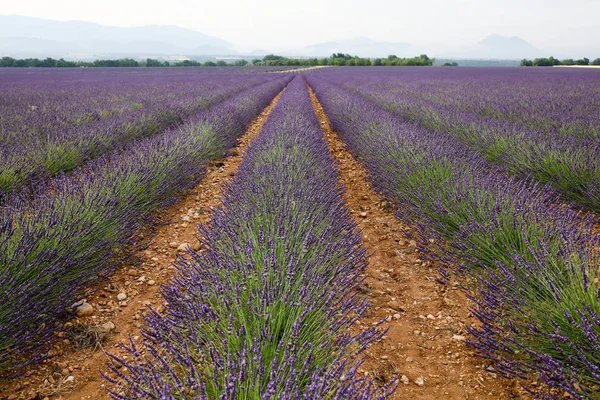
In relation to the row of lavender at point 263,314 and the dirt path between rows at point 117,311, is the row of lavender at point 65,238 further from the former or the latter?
the row of lavender at point 263,314

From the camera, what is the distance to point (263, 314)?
4.46 ft

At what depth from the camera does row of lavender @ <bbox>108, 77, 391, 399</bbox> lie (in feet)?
3.68

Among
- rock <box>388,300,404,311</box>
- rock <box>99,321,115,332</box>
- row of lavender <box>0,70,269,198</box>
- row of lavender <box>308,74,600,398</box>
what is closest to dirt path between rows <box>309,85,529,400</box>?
rock <box>388,300,404,311</box>

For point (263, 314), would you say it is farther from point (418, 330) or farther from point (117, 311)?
point (117, 311)

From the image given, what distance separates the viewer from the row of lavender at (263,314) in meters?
1.12

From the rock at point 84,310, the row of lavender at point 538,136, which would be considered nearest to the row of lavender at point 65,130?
the rock at point 84,310

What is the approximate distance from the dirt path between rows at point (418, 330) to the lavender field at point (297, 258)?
0.04 metres

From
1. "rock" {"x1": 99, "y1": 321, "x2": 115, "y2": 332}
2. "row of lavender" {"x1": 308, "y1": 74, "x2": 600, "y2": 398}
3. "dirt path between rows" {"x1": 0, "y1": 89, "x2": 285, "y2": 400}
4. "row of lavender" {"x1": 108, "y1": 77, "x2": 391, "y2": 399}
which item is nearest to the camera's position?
Answer: "row of lavender" {"x1": 108, "y1": 77, "x2": 391, "y2": 399}

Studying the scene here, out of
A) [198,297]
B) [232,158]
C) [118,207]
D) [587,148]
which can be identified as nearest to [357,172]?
[232,158]

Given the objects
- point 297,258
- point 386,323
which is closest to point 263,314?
point 297,258

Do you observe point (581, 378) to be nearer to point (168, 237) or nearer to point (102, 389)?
point (102, 389)

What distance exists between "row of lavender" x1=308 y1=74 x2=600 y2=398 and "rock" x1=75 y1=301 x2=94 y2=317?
82.2 inches

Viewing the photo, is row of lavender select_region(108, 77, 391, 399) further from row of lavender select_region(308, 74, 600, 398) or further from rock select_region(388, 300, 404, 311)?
row of lavender select_region(308, 74, 600, 398)

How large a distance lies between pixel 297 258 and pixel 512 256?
3.72 ft
